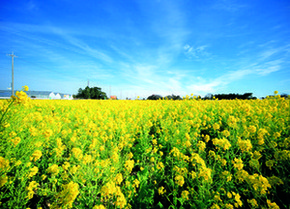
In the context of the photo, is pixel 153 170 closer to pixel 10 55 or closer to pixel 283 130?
pixel 283 130

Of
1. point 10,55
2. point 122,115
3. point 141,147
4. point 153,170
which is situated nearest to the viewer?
point 153,170

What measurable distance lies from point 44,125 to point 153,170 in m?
3.10

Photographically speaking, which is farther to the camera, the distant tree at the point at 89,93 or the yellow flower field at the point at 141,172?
the distant tree at the point at 89,93

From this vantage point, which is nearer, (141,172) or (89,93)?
(141,172)

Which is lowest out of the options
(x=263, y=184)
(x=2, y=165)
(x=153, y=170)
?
(x=153, y=170)

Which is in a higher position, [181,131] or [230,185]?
[181,131]

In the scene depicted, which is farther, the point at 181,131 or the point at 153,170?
the point at 181,131

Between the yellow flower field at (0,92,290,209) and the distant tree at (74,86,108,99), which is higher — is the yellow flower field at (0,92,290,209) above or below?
below

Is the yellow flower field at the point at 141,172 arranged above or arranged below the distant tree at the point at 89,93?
below

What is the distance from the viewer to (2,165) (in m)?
1.42

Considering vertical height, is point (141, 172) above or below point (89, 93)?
below

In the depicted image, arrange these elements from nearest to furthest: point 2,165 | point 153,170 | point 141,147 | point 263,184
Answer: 1. point 2,165
2. point 263,184
3. point 153,170
4. point 141,147

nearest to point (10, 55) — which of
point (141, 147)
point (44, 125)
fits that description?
point (44, 125)

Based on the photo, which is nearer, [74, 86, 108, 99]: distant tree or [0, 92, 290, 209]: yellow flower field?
[0, 92, 290, 209]: yellow flower field
